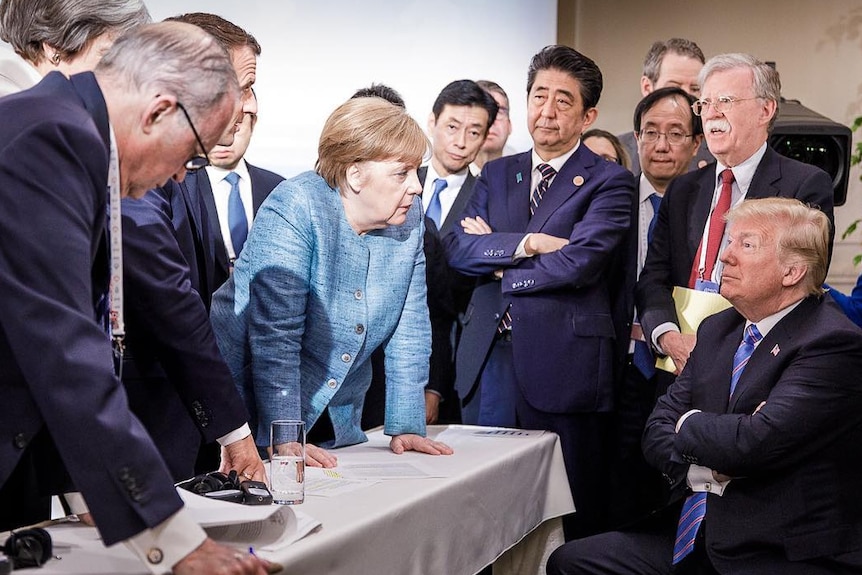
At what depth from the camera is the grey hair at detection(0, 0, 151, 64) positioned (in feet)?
6.15

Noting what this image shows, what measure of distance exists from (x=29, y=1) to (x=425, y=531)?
1.25 metres

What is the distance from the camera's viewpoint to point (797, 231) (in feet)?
8.22

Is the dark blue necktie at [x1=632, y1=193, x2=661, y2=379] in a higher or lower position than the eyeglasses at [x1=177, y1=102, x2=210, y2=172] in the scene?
lower

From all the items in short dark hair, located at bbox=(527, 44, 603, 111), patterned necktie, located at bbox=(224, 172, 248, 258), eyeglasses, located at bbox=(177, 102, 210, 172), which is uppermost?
short dark hair, located at bbox=(527, 44, 603, 111)

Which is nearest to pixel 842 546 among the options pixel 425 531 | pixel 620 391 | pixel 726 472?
pixel 726 472

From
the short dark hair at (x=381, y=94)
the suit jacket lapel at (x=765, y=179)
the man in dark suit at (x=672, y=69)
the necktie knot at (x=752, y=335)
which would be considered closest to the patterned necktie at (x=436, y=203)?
the short dark hair at (x=381, y=94)

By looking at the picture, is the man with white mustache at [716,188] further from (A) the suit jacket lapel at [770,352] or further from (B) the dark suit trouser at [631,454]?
(A) the suit jacket lapel at [770,352]

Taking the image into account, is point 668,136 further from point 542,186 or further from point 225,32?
point 225,32

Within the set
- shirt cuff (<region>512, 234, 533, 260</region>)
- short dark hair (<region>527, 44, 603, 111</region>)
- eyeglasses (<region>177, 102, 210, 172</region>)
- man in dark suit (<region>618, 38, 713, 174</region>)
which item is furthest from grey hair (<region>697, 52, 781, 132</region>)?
eyeglasses (<region>177, 102, 210, 172</region>)

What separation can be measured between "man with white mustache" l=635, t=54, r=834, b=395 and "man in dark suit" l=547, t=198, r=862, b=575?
1.15ft

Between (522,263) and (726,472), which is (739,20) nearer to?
(522,263)

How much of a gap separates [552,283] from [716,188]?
0.58 metres

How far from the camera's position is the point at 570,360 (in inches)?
121

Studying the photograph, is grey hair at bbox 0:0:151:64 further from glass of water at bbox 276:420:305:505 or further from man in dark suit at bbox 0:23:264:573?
glass of water at bbox 276:420:305:505
